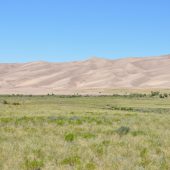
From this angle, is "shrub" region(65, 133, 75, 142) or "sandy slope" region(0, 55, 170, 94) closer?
"shrub" region(65, 133, 75, 142)

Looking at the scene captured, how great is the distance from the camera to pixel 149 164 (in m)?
12.2

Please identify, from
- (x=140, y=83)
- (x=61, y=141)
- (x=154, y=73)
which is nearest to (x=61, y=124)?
(x=61, y=141)

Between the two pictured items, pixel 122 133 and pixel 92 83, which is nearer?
pixel 122 133

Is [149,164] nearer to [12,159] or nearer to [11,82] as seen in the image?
[12,159]

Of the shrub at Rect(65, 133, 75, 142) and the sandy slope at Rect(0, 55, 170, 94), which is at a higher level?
the sandy slope at Rect(0, 55, 170, 94)

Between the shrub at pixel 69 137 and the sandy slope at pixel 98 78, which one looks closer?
the shrub at pixel 69 137

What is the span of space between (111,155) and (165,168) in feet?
7.11

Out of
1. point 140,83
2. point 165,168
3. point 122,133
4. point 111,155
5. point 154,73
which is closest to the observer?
point 165,168

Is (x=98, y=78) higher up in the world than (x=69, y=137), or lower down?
higher up

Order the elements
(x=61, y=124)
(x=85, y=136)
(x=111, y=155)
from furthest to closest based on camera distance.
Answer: (x=61, y=124) → (x=85, y=136) → (x=111, y=155)

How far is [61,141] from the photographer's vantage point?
16.4 metres

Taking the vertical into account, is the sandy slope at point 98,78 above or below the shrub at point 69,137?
above

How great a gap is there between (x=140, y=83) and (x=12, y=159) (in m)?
150

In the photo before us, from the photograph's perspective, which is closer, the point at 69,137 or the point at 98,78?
the point at 69,137
